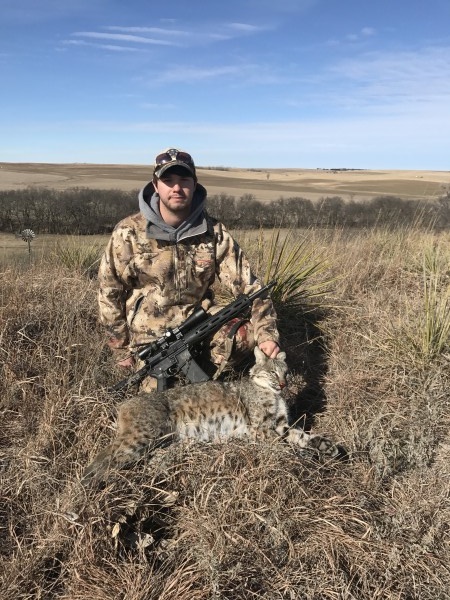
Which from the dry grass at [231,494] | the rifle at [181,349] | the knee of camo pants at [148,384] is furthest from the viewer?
the knee of camo pants at [148,384]

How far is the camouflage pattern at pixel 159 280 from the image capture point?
4.37 m

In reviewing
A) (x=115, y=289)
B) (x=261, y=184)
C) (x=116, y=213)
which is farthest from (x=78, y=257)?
(x=261, y=184)

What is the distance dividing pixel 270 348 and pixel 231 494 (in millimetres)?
1506

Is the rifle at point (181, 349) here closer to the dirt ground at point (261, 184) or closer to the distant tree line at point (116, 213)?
the distant tree line at point (116, 213)

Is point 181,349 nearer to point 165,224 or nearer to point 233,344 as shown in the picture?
point 233,344

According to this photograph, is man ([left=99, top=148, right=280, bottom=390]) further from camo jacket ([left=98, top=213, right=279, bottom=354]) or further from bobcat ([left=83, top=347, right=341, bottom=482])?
bobcat ([left=83, top=347, right=341, bottom=482])

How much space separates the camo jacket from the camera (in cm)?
436

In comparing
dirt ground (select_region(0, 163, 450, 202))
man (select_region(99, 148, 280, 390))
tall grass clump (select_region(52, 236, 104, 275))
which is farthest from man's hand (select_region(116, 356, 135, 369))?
dirt ground (select_region(0, 163, 450, 202))

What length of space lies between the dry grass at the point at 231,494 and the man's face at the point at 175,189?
142cm

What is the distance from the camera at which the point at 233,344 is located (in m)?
4.39

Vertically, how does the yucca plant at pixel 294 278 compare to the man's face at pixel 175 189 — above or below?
below

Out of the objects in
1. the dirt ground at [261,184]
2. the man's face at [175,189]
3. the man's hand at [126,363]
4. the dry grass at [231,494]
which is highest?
the dirt ground at [261,184]

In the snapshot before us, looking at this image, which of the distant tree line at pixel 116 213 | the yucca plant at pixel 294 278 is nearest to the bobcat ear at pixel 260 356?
the yucca plant at pixel 294 278

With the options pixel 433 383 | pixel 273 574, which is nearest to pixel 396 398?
pixel 433 383
